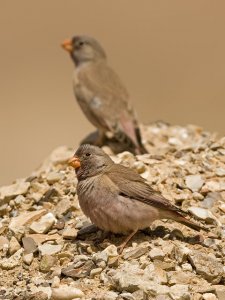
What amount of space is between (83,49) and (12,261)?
19.1ft

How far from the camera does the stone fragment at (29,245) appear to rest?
767cm

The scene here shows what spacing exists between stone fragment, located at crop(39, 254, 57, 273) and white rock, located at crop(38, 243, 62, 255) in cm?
8

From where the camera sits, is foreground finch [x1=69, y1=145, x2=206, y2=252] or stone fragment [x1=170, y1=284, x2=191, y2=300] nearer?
stone fragment [x1=170, y1=284, x2=191, y2=300]

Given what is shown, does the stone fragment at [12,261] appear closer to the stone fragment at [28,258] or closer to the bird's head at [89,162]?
the stone fragment at [28,258]

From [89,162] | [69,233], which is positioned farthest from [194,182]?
[69,233]

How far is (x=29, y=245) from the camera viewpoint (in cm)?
774

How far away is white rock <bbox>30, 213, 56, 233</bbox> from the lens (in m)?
7.98

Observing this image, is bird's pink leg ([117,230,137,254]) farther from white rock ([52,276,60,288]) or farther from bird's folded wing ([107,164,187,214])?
white rock ([52,276,60,288])

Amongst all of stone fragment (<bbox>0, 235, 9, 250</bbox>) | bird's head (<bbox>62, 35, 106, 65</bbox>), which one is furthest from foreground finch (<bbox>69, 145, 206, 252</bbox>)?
bird's head (<bbox>62, 35, 106, 65</bbox>)

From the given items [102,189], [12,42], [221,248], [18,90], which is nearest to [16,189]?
A: [102,189]

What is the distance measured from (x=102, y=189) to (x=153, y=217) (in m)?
0.51

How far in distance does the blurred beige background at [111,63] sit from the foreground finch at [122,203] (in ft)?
24.9

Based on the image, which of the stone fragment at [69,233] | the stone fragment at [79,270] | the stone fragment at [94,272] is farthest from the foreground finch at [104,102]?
the stone fragment at [94,272]

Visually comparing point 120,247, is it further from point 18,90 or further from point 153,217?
point 18,90
